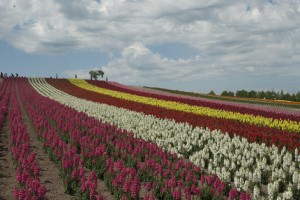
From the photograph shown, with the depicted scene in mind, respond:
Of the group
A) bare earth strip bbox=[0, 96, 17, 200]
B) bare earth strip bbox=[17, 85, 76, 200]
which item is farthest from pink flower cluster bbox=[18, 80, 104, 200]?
bare earth strip bbox=[0, 96, 17, 200]

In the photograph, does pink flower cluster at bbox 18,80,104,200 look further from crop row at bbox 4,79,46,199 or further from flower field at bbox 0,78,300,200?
crop row at bbox 4,79,46,199

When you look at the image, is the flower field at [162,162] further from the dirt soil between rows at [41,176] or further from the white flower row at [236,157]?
the dirt soil between rows at [41,176]

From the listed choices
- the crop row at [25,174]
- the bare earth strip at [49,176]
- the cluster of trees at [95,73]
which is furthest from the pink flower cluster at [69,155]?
the cluster of trees at [95,73]

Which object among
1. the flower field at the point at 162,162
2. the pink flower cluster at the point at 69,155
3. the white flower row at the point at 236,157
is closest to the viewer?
the pink flower cluster at the point at 69,155

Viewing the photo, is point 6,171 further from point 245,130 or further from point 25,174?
point 245,130

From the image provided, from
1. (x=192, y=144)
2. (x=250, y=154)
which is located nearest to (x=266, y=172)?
(x=250, y=154)

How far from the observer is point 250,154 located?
1224 cm

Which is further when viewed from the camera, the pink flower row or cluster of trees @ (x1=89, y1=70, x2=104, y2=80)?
cluster of trees @ (x1=89, y1=70, x2=104, y2=80)

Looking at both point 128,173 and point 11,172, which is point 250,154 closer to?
point 128,173

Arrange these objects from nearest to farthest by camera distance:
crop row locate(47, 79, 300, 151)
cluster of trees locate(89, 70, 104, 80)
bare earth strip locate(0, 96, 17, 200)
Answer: bare earth strip locate(0, 96, 17, 200)
crop row locate(47, 79, 300, 151)
cluster of trees locate(89, 70, 104, 80)

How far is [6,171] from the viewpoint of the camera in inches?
423

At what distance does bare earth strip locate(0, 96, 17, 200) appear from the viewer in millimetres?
8977

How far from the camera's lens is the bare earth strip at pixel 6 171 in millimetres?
8977

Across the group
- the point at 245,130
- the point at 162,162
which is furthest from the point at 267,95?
the point at 162,162
